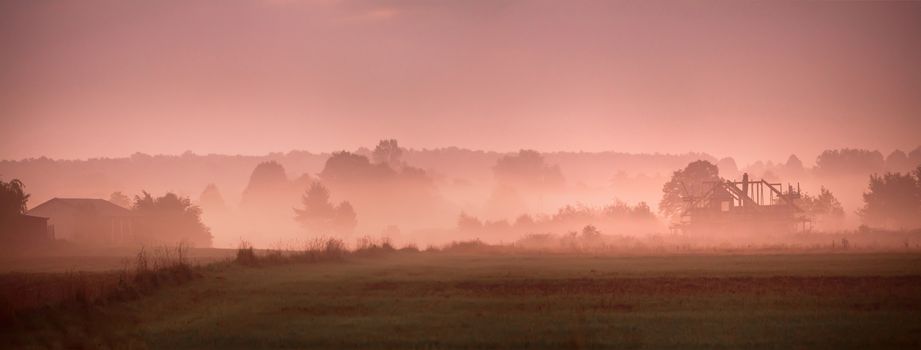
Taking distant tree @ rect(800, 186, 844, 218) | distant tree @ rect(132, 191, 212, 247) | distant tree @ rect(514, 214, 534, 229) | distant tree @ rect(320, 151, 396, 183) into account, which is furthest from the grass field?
distant tree @ rect(320, 151, 396, 183)

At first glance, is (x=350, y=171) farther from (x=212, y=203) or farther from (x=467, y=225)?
(x=467, y=225)

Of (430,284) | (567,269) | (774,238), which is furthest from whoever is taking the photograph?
(774,238)

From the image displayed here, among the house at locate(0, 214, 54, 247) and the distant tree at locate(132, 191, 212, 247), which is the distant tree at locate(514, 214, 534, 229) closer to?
the distant tree at locate(132, 191, 212, 247)

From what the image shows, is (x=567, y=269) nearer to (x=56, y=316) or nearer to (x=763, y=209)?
(x=56, y=316)

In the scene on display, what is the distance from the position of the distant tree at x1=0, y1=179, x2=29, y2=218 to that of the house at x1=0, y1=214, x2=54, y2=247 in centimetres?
82

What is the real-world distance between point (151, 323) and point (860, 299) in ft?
70.4

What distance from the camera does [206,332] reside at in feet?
75.8

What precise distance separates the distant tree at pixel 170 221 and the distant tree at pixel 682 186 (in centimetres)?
6177

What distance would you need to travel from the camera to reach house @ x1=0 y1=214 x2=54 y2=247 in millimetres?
75688

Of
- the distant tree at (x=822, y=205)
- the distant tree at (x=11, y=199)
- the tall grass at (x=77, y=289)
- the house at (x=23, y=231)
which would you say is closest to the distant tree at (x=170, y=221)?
the house at (x=23, y=231)

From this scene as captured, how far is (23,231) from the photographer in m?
77.5

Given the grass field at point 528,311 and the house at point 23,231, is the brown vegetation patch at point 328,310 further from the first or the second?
the house at point 23,231

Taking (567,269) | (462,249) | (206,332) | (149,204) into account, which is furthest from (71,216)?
(206,332)

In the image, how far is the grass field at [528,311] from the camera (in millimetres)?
20938
